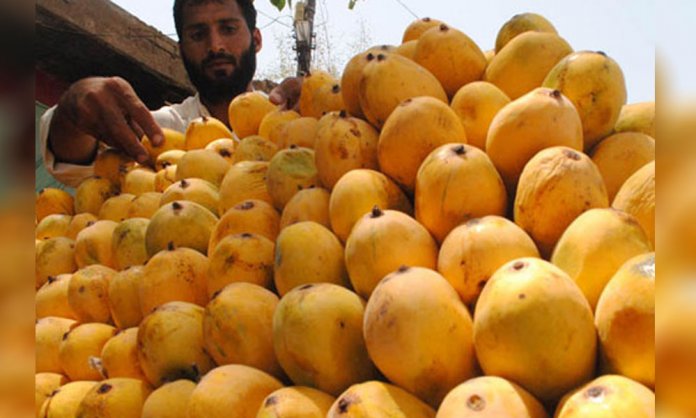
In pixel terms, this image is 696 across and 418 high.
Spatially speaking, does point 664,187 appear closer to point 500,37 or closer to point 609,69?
point 609,69

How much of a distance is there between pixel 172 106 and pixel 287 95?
1.81 meters

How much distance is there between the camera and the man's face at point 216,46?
4.84 m

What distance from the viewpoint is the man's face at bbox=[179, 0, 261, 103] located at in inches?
190

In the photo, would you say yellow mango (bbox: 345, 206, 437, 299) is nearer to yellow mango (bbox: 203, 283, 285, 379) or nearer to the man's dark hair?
yellow mango (bbox: 203, 283, 285, 379)

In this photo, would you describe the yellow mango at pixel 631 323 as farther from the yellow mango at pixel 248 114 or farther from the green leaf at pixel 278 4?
the green leaf at pixel 278 4

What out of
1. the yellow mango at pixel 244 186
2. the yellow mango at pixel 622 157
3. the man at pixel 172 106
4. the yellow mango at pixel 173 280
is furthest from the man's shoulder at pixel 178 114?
the yellow mango at pixel 622 157

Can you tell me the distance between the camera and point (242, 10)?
5.07 meters

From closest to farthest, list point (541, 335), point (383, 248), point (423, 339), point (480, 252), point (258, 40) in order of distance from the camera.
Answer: point (541, 335), point (423, 339), point (480, 252), point (383, 248), point (258, 40)

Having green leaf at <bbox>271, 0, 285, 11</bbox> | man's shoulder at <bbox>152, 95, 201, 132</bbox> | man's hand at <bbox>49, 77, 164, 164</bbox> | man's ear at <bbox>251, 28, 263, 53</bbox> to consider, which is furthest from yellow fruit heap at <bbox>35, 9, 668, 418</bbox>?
man's ear at <bbox>251, 28, 263, 53</bbox>

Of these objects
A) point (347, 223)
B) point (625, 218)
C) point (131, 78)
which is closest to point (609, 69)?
point (625, 218)

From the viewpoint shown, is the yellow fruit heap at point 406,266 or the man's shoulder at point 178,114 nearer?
the yellow fruit heap at point 406,266

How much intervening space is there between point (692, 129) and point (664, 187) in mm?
74

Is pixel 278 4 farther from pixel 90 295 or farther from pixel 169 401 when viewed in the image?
pixel 169 401

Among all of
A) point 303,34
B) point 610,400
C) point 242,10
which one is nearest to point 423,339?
point 610,400
